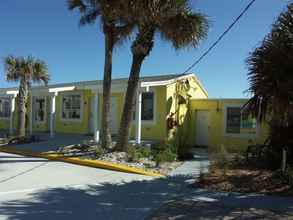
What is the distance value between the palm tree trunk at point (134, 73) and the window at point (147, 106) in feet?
17.3

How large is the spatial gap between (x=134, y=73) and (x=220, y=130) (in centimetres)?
817

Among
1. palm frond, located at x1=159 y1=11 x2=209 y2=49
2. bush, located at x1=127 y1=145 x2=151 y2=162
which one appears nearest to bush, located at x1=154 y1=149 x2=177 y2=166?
bush, located at x1=127 y1=145 x2=151 y2=162

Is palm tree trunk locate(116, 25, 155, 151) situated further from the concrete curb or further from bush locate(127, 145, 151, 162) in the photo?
the concrete curb

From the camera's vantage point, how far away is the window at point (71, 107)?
21875 millimetres

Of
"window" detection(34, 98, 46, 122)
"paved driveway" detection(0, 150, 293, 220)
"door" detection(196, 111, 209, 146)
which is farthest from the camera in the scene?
"window" detection(34, 98, 46, 122)

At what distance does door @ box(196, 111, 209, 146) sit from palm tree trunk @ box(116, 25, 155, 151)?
8274 millimetres

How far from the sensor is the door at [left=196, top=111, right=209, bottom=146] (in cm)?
2077

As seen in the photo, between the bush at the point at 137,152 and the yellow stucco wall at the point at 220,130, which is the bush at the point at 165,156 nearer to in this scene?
the bush at the point at 137,152

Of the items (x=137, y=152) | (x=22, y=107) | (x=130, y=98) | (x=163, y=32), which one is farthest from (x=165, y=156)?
(x=22, y=107)

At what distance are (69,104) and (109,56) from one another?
9.33m

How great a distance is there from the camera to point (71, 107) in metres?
22.2

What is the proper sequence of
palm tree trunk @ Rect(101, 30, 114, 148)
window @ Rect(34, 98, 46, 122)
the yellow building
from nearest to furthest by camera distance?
palm tree trunk @ Rect(101, 30, 114, 148) → the yellow building → window @ Rect(34, 98, 46, 122)

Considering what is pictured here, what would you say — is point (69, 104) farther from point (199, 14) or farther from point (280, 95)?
point (280, 95)

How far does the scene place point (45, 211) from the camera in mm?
6934
